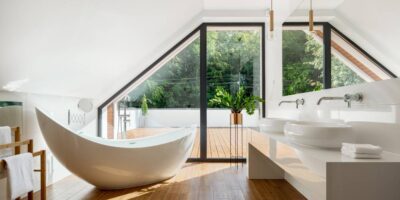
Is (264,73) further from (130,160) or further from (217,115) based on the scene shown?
(130,160)

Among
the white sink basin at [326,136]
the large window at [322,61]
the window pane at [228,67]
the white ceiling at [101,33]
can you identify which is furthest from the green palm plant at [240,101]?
the white sink basin at [326,136]

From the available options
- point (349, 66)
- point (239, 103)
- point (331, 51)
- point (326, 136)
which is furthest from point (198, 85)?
point (326, 136)

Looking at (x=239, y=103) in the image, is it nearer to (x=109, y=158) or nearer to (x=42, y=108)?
(x=109, y=158)

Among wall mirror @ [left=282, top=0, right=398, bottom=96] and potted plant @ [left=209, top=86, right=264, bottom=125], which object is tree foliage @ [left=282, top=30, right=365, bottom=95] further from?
potted plant @ [left=209, top=86, right=264, bottom=125]

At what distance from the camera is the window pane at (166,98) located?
4445mm

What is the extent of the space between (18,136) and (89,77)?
127 cm

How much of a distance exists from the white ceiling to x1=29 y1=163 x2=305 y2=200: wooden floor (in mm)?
1126

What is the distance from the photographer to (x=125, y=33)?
3215mm

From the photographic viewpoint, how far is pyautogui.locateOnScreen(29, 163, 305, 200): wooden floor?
276 cm

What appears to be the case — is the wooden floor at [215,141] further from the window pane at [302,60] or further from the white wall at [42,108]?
the window pane at [302,60]

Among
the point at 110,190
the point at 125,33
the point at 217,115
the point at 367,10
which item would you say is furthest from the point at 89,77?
the point at 367,10

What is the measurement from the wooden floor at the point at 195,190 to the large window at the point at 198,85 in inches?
41.2

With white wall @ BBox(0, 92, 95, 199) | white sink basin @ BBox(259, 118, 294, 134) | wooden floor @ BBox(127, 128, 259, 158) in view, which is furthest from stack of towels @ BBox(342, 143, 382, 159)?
wooden floor @ BBox(127, 128, 259, 158)

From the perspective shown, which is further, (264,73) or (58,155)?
(264,73)
